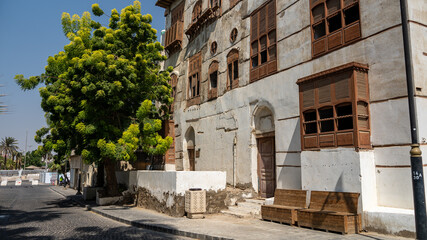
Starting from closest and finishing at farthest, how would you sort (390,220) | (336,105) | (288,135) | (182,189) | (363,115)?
(390,220), (363,115), (336,105), (288,135), (182,189)

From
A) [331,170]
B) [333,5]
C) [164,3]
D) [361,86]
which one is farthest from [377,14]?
[164,3]

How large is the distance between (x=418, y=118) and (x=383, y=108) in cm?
91

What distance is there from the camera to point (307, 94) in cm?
1042

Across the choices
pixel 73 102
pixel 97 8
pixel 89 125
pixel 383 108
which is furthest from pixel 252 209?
pixel 97 8

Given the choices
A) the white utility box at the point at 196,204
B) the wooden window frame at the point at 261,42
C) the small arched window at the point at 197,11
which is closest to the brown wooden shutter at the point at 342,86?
the wooden window frame at the point at 261,42

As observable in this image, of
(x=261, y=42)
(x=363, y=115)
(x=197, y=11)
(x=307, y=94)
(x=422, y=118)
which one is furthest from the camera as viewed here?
(x=197, y=11)

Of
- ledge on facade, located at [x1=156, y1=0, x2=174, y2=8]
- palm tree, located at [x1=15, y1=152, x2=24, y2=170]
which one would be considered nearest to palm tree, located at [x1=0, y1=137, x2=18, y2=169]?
palm tree, located at [x1=15, y1=152, x2=24, y2=170]

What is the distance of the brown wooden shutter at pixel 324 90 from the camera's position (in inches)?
380

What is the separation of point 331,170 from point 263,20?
7425mm

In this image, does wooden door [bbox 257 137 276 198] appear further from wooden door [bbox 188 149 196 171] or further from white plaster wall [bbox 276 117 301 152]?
wooden door [bbox 188 149 196 171]

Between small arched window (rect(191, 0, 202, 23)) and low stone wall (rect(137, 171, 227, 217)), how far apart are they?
10459mm

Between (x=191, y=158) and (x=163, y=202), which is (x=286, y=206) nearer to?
(x=163, y=202)

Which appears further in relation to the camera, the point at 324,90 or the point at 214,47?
the point at 214,47

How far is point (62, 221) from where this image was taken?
38.1 ft
